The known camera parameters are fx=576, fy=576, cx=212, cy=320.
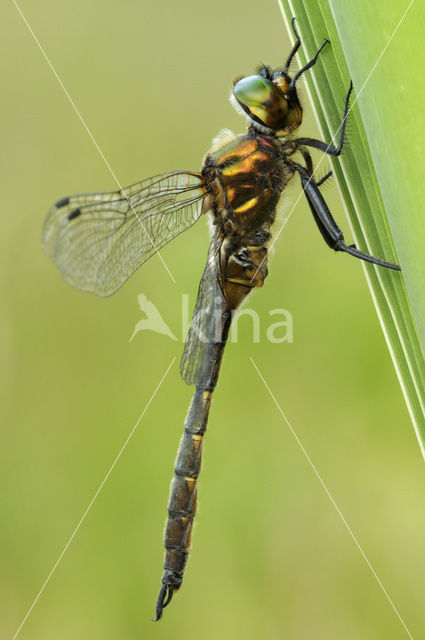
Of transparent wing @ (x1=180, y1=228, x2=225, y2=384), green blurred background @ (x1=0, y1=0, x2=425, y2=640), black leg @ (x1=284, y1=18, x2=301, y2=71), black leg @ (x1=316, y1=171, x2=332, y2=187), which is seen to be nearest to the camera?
black leg @ (x1=284, y1=18, x2=301, y2=71)

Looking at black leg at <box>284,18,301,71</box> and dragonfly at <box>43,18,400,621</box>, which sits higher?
black leg at <box>284,18,301,71</box>

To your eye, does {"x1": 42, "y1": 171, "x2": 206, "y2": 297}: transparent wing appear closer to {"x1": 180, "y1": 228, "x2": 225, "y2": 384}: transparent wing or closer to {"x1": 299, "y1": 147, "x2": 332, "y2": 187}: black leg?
{"x1": 180, "y1": 228, "x2": 225, "y2": 384}: transparent wing

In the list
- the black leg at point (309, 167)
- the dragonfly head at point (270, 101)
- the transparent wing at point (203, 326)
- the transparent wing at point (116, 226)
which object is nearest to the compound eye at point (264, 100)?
the dragonfly head at point (270, 101)

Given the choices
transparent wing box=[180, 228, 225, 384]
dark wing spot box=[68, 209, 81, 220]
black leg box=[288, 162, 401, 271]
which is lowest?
transparent wing box=[180, 228, 225, 384]

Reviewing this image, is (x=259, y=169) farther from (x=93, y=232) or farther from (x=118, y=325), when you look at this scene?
(x=118, y=325)

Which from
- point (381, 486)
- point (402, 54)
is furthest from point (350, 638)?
point (402, 54)

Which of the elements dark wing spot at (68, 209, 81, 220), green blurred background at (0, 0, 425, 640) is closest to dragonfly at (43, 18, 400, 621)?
dark wing spot at (68, 209, 81, 220)

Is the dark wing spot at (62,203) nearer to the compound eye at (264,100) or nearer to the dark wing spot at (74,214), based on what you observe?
the dark wing spot at (74,214)
